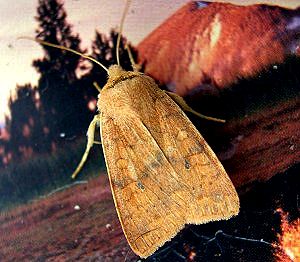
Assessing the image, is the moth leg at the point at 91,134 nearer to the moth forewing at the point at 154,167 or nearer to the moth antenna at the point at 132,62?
the moth forewing at the point at 154,167

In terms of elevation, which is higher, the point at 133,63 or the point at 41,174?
the point at 133,63

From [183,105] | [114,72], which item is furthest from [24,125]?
[183,105]

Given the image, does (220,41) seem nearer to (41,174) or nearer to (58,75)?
(58,75)

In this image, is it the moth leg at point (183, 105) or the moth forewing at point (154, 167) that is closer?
the moth forewing at point (154, 167)

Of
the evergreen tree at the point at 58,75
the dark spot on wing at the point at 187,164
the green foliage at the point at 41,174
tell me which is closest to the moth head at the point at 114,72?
the evergreen tree at the point at 58,75

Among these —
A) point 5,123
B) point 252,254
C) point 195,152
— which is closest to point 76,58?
point 5,123

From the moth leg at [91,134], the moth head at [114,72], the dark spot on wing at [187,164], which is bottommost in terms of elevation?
the dark spot on wing at [187,164]
